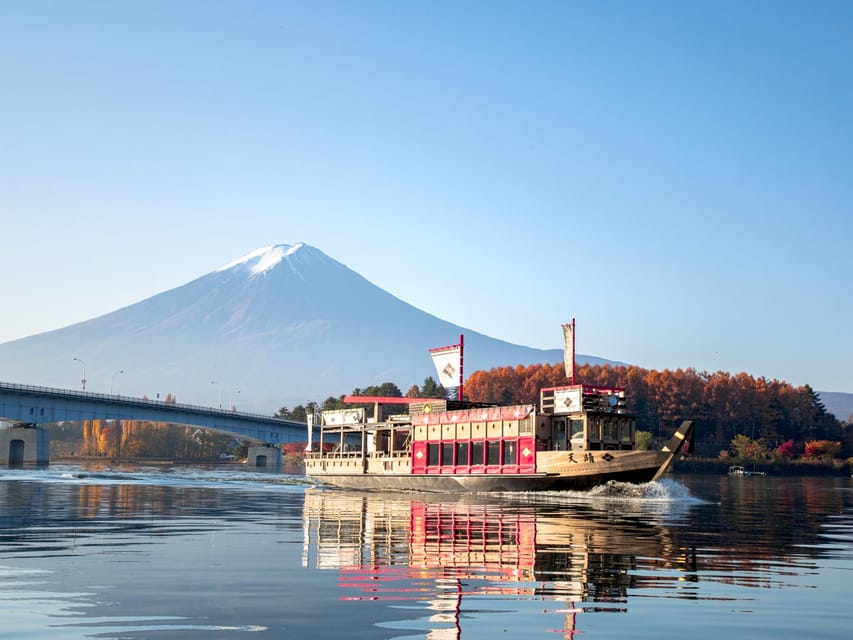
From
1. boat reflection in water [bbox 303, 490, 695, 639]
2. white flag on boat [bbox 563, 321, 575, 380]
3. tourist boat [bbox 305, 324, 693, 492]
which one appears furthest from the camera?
white flag on boat [bbox 563, 321, 575, 380]

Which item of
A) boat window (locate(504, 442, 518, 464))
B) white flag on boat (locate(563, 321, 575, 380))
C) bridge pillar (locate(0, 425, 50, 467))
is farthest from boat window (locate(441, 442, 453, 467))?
bridge pillar (locate(0, 425, 50, 467))

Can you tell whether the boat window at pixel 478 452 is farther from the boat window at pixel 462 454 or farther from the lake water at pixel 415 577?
the lake water at pixel 415 577

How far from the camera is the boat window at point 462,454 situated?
197 feet

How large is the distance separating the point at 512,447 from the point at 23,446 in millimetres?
85457

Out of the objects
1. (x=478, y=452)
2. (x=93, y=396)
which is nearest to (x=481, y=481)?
(x=478, y=452)

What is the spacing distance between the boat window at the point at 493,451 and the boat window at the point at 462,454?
1913mm

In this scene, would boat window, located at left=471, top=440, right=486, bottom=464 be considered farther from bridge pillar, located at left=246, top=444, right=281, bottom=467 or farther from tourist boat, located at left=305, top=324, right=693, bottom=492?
bridge pillar, located at left=246, top=444, right=281, bottom=467

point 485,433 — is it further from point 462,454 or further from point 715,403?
point 715,403

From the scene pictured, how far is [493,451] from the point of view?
58.4m

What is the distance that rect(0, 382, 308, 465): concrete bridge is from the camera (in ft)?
394

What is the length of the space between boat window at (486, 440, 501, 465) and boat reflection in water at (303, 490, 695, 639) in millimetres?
22059

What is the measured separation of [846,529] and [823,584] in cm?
1703

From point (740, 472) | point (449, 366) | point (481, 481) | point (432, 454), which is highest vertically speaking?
point (449, 366)

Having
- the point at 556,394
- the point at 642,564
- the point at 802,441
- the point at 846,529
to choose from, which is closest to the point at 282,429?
the point at 802,441
